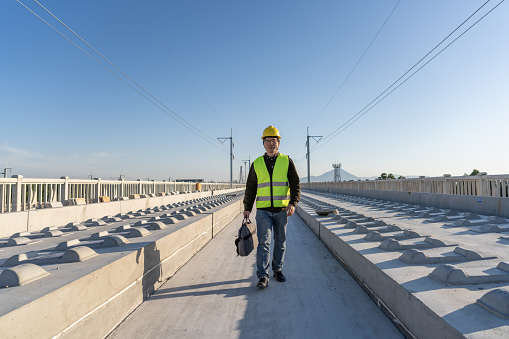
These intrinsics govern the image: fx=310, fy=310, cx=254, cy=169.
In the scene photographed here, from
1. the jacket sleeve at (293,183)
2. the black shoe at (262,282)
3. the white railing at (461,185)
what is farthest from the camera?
the white railing at (461,185)

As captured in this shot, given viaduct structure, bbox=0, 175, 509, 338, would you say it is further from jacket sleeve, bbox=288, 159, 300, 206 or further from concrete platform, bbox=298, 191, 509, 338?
jacket sleeve, bbox=288, 159, 300, 206

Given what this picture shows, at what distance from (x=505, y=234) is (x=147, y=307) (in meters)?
5.98

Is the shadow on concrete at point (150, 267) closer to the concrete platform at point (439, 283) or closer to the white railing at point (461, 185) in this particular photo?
the concrete platform at point (439, 283)

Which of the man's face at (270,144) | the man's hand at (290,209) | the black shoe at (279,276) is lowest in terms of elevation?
the black shoe at (279,276)

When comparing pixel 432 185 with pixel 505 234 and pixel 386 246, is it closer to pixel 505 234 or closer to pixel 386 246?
pixel 505 234

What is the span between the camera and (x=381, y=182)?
2006cm

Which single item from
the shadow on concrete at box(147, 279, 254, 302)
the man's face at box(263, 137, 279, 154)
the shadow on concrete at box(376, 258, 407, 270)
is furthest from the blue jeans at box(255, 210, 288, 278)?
the shadow on concrete at box(376, 258, 407, 270)

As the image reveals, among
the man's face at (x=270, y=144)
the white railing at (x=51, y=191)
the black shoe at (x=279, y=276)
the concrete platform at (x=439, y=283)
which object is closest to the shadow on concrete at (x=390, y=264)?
A: the concrete platform at (x=439, y=283)

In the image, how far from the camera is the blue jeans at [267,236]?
4059 mm

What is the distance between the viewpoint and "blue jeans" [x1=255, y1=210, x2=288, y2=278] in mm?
4059

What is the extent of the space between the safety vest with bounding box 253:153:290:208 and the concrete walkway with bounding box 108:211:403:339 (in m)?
1.11

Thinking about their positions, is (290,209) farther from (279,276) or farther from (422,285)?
(422,285)

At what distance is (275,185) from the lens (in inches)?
166

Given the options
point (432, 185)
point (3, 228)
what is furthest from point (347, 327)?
point (432, 185)
